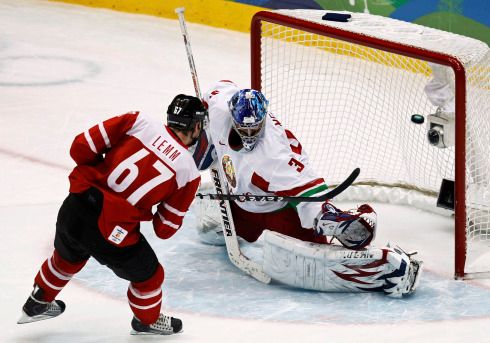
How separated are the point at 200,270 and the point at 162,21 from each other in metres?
3.67

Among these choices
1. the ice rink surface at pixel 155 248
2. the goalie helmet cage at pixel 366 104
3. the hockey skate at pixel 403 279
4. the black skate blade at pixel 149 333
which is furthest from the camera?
the goalie helmet cage at pixel 366 104

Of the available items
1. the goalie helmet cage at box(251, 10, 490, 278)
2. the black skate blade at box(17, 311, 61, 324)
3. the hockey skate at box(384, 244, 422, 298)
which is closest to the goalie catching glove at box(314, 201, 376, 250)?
the hockey skate at box(384, 244, 422, 298)

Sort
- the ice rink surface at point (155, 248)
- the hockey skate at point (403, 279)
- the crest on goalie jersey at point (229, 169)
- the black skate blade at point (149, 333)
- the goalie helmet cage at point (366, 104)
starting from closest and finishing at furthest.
→ the black skate blade at point (149, 333)
the ice rink surface at point (155, 248)
the hockey skate at point (403, 279)
the crest on goalie jersey at point (229, 169)
the goalie helmet cage at point (366, 104)

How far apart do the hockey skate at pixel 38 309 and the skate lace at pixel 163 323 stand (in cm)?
30

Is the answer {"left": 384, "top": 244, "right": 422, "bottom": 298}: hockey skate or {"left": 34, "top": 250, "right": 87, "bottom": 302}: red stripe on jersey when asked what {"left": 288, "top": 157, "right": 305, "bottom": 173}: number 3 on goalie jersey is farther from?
{"left": 34, "top": 250, "right": 87, "bottom": 302}: red stripe on jersey

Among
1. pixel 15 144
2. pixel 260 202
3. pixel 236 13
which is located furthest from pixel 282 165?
pixel 236 13

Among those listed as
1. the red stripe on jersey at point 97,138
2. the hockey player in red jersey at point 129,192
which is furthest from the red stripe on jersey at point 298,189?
the red stripe on jersey at point 97,138

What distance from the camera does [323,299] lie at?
355 centimetres

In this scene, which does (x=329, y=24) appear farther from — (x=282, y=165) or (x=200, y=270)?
(x=200, y=270)

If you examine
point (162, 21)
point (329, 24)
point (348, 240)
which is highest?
point (329, 24)

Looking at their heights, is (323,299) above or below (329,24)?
below

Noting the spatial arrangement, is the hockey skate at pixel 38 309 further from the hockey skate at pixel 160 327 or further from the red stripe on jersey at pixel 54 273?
the hockey skate at pixel 160 327

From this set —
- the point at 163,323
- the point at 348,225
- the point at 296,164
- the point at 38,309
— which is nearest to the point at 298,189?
the point at 296,164

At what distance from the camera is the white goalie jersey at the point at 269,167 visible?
11.8 ft
